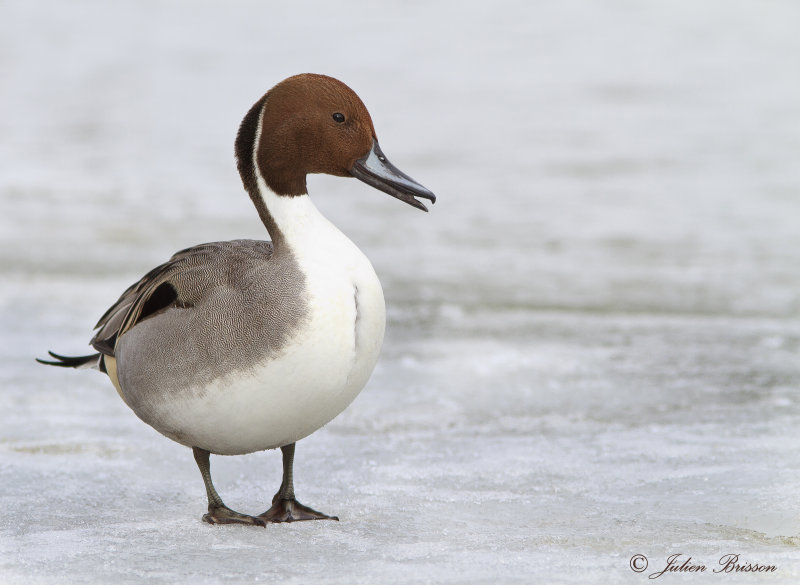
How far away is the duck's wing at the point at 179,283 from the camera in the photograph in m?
3.32

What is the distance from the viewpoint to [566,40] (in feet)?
43.6

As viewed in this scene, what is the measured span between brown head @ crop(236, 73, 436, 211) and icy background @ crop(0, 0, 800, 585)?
99 centimetres

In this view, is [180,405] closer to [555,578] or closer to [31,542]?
[31,542]

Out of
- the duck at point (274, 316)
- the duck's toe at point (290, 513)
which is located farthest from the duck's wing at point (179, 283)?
the duck's toe at point (290, 513)

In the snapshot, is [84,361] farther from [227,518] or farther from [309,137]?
[309,137]

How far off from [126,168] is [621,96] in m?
5.08

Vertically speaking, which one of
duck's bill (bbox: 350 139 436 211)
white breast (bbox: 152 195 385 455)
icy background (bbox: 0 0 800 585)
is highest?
duck's bill (bbox: 350 139 436 211)

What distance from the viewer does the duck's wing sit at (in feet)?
10.9

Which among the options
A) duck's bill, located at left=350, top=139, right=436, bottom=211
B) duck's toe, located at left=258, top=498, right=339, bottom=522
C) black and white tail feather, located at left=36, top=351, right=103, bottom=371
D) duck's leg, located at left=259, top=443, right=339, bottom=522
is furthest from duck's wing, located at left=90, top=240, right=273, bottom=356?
duck's toe, located at left=258, top=498, right=339, bottom=522

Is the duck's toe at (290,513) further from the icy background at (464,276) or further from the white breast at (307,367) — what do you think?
the white breast at (307,367)

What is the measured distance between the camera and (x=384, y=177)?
3.36 meters

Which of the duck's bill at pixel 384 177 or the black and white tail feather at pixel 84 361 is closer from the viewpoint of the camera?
the duck's bill at pixel 384 177

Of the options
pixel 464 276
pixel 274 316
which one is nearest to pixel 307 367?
pixel 274 316
